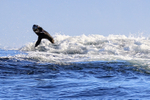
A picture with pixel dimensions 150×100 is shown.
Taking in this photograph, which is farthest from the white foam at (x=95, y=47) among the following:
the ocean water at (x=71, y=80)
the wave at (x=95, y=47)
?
the ocean water at (x=71, y=80)

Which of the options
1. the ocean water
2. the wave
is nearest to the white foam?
the wave

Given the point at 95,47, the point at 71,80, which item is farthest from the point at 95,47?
the point at 71,80

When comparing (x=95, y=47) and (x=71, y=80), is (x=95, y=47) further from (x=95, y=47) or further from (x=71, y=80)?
(x=71, y=80)

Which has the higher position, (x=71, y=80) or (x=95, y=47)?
(x=95, y=47)

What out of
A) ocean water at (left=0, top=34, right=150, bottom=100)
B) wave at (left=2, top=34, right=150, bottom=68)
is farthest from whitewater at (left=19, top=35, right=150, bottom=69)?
ocean water at (left=0, top=34, right=150, bottom=100)

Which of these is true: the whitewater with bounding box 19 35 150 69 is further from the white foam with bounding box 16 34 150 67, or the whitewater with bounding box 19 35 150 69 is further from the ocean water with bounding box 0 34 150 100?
the ocean water with bounding box 0 34 150 100

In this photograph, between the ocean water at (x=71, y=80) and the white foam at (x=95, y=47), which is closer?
the ocean water at (x=71, y=80)

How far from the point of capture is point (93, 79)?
34.4 feet

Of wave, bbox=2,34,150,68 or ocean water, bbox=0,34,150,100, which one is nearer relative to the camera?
ocean water, bbox=0,34,150,100

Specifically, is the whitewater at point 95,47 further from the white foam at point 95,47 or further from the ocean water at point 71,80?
the ocean water at point 71,80

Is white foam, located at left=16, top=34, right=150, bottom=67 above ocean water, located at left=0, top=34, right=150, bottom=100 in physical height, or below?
above

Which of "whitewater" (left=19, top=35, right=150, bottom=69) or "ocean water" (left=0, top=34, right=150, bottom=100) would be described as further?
"whitewater" (left=19, top=35, right=150, bottom=69)

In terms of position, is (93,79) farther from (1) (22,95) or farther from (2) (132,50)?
(2) (132,50)

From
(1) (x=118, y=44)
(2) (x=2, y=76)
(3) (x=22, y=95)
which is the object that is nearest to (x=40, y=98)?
(3) (x=22, y=95)
